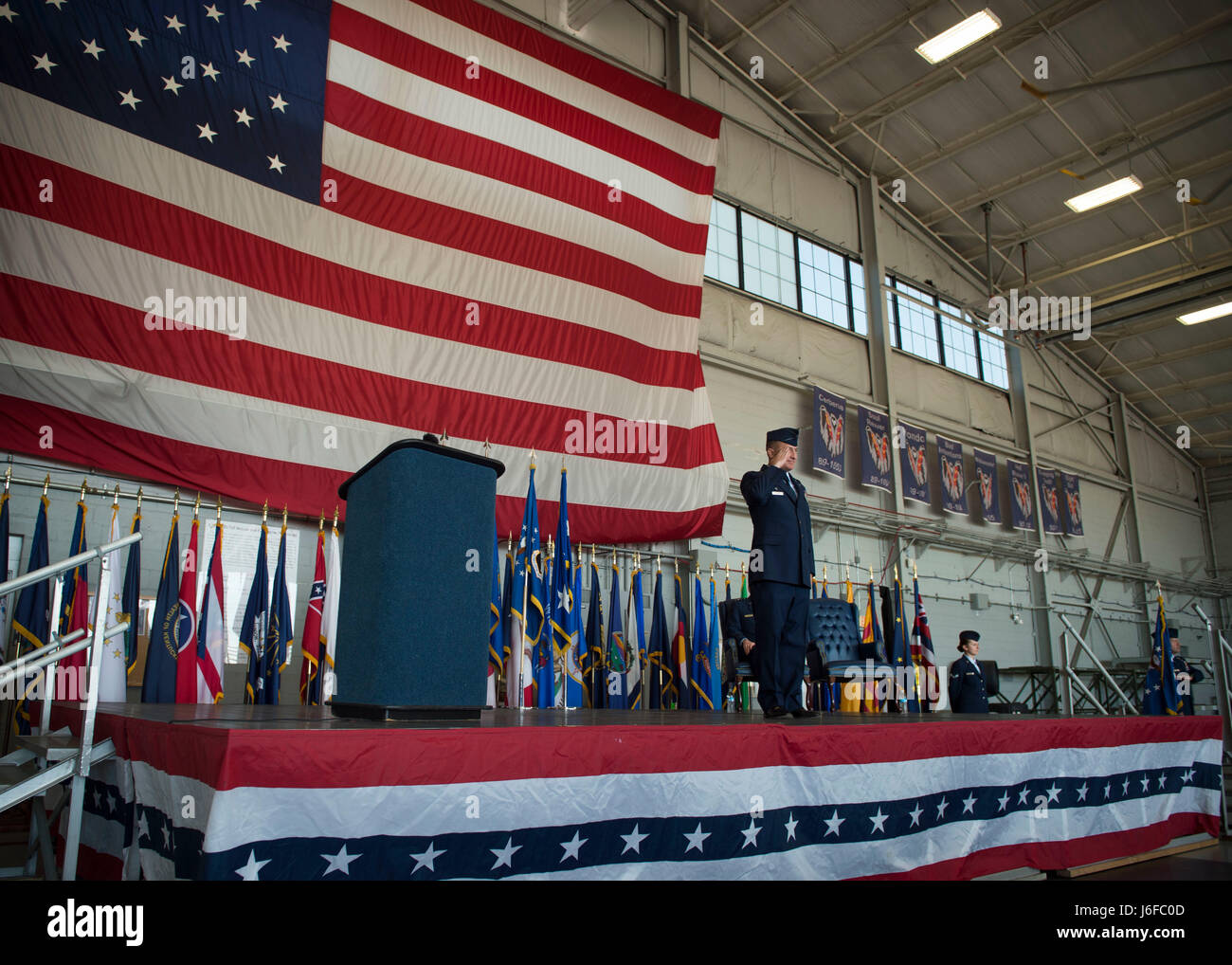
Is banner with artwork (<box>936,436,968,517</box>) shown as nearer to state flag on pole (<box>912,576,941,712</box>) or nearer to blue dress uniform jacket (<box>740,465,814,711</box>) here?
state flag on pole (<box>912,576,941,712</box>)

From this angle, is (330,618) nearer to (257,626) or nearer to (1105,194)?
(257,626)

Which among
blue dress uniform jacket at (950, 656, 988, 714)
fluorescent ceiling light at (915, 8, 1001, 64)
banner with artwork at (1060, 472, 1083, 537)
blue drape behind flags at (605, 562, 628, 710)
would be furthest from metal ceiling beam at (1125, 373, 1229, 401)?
blue drape behind flags at (605, 562, 628, 710)

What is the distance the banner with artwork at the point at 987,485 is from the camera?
12.4 meters

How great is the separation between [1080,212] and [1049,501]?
4.57 meters

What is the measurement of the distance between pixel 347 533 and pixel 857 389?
9705 millimetres

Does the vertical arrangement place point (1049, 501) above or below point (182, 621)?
above

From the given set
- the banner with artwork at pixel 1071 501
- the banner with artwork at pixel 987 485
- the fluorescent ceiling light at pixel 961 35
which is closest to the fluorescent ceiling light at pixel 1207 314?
the banner with artwork at pixel 1071 501

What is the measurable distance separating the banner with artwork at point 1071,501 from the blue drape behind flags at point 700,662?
938 cm

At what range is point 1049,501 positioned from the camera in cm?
1361

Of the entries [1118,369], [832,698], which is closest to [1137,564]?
[1118,369]

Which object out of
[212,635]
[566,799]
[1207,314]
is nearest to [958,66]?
[1207,314]

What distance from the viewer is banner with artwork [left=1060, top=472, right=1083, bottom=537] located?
13.9 m

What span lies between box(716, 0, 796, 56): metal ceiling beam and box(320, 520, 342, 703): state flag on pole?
7808 mm

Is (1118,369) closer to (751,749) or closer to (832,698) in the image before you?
(832,698)
